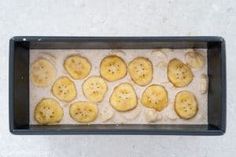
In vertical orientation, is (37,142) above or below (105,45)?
below

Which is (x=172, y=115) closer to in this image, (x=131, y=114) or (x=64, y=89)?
(x=131, y=114)

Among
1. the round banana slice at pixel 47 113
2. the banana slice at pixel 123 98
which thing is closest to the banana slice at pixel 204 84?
the banana slice at pixel 123 98

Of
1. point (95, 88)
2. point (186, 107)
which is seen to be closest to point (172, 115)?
point (186, 107)

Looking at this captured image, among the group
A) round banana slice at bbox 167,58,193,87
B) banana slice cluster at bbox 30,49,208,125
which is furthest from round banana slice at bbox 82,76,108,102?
round banana slice at bbox 167,58,193,87
